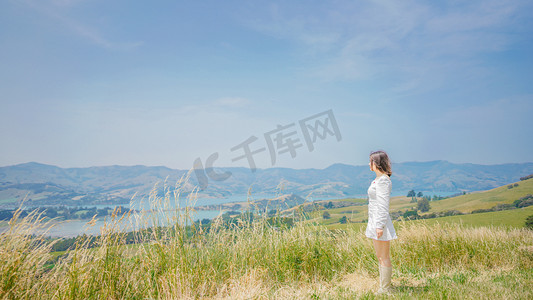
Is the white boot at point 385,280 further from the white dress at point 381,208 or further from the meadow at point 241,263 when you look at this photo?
the white dress at point 381,208

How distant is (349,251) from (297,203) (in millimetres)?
1447

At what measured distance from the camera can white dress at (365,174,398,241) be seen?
3570 mm

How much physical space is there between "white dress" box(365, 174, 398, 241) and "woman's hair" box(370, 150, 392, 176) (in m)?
0.10

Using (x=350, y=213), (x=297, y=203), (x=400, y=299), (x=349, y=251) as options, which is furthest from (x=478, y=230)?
(x=400, y=299)

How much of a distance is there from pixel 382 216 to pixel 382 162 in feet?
2.36

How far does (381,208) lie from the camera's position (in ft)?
11.7

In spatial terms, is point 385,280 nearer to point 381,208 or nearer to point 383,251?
point 383,251

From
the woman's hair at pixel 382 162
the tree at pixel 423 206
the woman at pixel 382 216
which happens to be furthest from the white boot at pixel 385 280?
the tree at pixel 423 206

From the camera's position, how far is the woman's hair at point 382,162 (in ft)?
12.5

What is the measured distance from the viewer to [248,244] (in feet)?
17.0

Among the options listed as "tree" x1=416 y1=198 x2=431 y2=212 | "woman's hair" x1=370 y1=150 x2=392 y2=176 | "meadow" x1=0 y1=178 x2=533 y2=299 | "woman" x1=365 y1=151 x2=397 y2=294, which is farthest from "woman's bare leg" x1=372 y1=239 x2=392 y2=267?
"tree" x1=416 y1=198 x2=431 y2=212

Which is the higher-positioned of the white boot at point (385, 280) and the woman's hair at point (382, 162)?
the woman's hair at point (382, 162)

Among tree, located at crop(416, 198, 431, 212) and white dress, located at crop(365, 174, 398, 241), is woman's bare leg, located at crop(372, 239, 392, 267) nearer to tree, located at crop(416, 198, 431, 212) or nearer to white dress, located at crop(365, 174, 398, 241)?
white dress, located at crop(365, 174, 398, 241)

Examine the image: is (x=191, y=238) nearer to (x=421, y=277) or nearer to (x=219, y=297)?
(x=219, y=297)
